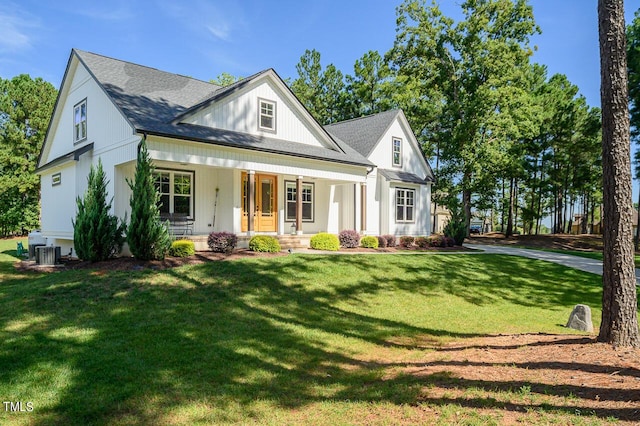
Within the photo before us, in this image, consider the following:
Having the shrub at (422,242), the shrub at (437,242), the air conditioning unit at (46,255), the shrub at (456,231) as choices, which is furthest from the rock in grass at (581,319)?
the air conditioning unit at (46,255)

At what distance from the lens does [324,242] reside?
15.7m

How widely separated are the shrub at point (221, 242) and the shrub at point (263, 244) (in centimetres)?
71

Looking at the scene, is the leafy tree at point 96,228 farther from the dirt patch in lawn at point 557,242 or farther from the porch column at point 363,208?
the dirt patch in lawn at point 557,242

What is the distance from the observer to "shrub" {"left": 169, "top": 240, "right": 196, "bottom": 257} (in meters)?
11.9

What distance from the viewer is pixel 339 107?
41.6m

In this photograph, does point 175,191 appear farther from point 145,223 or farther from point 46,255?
point 46,255

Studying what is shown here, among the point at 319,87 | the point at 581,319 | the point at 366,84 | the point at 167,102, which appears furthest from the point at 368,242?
the point at 319,87

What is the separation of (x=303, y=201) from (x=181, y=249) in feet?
26.2

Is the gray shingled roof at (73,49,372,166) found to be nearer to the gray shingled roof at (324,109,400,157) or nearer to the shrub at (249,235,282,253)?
the shrub at (249,235,282,253)

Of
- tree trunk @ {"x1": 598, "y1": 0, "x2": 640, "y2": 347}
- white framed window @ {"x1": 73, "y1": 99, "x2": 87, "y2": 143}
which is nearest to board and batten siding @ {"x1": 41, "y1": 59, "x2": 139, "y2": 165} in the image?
white framed window @ {"x1": 73, "y1": 99, "x2": 87, "y2": 143}

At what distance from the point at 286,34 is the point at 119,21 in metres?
8.16

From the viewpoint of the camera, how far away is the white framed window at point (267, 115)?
16172 mm

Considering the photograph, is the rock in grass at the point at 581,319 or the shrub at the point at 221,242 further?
the shrub at the point at 221,242

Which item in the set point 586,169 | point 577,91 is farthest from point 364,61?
point 586,169
